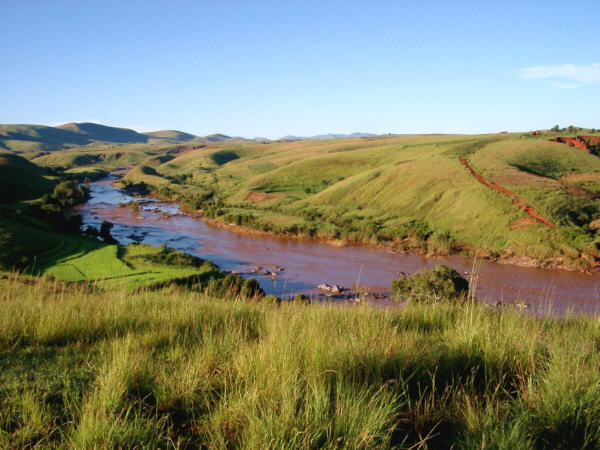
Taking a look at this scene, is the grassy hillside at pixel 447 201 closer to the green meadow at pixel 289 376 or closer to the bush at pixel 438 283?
the bush at pixel 438 283

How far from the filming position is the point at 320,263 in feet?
121

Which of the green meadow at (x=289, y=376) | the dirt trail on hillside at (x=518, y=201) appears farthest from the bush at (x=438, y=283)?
the dirt trail on hillside at (x=518, y=201)

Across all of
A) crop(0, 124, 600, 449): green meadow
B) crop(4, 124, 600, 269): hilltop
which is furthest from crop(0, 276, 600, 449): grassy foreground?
crop(4, 124, 600, 269): hilltop

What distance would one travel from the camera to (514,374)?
182 inches

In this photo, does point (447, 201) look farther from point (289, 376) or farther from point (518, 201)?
point (289, 376)

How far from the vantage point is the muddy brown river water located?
28.4m

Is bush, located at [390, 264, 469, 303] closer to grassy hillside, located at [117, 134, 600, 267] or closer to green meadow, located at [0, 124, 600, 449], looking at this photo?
green meadow, located at [0, 124, 600, 449]

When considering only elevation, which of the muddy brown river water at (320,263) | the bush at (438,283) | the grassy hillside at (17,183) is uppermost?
the grassy hillside at (17,183)

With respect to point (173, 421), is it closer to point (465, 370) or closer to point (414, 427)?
point (414, 427)

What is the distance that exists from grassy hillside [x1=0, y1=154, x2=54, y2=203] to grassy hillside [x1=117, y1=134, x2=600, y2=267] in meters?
22.3

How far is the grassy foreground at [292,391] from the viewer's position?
3.20m

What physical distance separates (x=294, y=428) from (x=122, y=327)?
409 cm

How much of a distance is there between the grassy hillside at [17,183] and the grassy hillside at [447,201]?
22.3 meters

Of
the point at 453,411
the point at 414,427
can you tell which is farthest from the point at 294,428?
the point at 453,411
